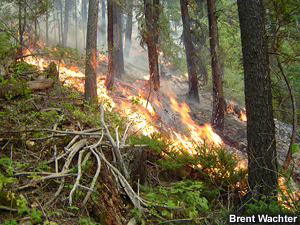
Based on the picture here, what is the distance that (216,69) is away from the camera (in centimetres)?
1143

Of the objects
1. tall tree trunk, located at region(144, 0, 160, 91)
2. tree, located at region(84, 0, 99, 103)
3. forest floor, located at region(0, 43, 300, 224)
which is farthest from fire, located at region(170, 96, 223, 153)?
forest floor, located at region(0, 43, 300, 224)

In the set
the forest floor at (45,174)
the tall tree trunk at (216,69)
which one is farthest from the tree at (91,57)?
the tall tree trunk at (216,69)

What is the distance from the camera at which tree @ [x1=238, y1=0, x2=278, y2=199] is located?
487cm

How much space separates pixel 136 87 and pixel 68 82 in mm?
4878

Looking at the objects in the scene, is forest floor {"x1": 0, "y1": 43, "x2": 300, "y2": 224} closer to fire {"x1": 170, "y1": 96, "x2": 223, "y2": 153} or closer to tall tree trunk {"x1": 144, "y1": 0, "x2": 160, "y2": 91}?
fire {"x1": 170, "y1": 96, "x2": 223, "y2": 153}

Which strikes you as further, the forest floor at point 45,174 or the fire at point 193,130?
the fire at point 193,130

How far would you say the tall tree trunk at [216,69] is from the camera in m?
11.3

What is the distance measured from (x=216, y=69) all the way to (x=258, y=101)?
269 inches

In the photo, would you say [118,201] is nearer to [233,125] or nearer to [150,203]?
[150,203]

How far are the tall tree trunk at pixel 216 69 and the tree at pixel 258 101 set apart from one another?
6.19 meters

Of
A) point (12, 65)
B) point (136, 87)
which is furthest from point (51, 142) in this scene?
point (136, 87)

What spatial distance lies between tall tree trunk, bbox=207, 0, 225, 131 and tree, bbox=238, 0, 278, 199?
6.19 m

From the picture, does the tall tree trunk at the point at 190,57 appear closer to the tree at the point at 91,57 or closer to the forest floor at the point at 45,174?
the tree at the point at 91,57

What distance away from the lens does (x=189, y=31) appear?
15.6 m
